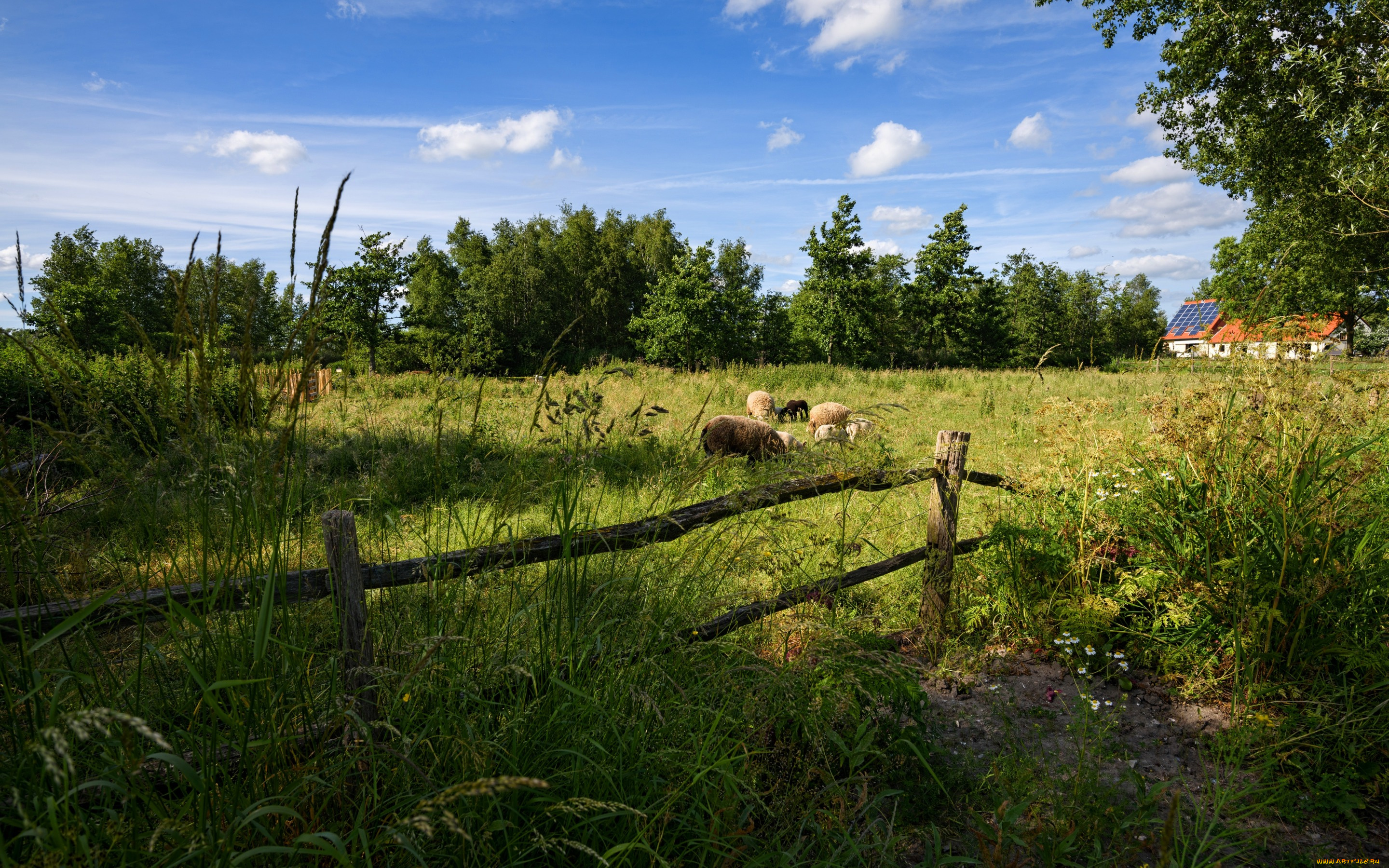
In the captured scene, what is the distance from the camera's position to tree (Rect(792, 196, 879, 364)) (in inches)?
Result: 1490

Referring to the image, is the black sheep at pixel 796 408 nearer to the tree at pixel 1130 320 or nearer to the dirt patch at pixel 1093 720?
the dirt patch at pixel 1093 720

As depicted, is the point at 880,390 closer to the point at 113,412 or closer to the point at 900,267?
the point at 113,412

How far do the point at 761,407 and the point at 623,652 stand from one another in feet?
39.6

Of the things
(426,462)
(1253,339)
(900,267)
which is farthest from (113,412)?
(900,267)

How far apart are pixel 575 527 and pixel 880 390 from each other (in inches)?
655

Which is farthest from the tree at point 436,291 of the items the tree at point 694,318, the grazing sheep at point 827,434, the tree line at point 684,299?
the grazing sheep at point 827,434

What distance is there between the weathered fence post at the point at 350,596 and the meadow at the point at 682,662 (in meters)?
0.09

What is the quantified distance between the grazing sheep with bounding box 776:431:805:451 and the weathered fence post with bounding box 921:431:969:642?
5.97m

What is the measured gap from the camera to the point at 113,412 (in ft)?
6.26

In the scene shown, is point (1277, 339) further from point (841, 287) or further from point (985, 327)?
point (985, 327)

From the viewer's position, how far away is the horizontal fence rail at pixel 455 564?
1766 mm

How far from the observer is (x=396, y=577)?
2367 mm

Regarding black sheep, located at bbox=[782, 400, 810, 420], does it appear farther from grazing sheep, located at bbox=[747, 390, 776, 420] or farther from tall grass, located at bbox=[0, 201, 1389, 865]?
tall grass, located at bbox=[0, 201, 1389, 865]

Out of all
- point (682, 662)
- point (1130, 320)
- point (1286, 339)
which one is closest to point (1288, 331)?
point (1286, 339)
